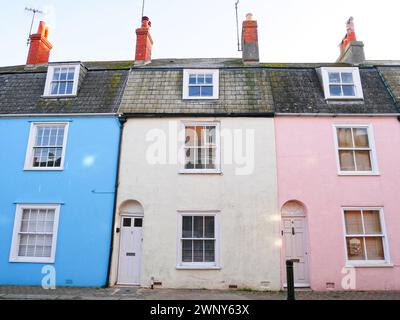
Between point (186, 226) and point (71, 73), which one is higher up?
point (71, 73)

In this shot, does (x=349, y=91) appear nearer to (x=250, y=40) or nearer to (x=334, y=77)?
(x=334, y=77)

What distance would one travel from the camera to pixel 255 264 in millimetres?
10594

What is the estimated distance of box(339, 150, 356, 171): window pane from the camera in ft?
38.0

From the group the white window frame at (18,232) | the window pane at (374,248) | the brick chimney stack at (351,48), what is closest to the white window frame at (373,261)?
the window pane at (374,248)

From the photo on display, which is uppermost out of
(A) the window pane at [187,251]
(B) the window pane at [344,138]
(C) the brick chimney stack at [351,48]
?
(C) the brick chimney stack at [351,48]

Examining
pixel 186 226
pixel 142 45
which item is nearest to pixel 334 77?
pixel 186 226

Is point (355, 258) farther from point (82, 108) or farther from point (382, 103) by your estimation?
point (82, 108)

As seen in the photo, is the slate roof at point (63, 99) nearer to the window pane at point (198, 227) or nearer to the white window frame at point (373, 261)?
the window pane at point (198, 227)

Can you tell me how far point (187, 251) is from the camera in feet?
36.0

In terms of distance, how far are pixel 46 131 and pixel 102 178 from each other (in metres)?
3.29

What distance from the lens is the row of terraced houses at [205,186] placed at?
1068cm

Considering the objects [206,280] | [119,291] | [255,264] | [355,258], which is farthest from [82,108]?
[355,258]

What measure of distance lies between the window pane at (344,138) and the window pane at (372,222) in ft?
8.74

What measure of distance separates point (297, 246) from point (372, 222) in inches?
115
